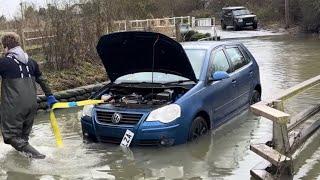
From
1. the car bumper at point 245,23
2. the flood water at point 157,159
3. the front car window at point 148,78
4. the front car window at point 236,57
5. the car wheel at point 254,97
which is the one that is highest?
the front car window at point 236,57

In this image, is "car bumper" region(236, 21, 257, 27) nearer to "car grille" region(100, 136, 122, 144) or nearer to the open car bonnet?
the open car bonnet

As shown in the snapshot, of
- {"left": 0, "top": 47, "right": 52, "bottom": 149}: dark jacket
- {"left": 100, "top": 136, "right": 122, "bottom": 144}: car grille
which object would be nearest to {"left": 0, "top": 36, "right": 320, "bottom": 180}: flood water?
{"left": 100, "top": 136, "right": 122, "bottom": 144}: car grille

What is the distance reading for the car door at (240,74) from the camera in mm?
9502

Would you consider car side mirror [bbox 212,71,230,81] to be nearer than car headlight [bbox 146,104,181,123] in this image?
No

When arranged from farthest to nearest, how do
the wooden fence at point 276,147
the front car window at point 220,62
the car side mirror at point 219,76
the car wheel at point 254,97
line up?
the car wheel at point 254,97, the front car window at point 220,62, the car side mirror at point 219,76, the wooden fence at point 276,147

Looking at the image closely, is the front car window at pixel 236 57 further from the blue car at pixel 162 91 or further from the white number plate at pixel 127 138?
the white number plate at pixel 127 138

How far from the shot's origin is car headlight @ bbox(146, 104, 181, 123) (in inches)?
305

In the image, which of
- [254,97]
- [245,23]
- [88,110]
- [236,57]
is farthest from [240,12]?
[88,110]

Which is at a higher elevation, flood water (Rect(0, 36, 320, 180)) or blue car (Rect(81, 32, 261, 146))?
blue car (Rect(81, 32, 261, 146))

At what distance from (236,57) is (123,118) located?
2.97 metres

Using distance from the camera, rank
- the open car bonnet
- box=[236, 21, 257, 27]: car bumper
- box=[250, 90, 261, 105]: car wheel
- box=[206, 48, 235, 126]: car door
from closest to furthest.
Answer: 1. the open car bonnet
2. box=[206, 48, 235, 126]: car door
3. box=[250, 90, 261, 105]: car wheel
4. box=[236, 21, 257, 27]: car bumper

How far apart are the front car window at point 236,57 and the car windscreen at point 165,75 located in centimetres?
78

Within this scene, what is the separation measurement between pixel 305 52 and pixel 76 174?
17975mm

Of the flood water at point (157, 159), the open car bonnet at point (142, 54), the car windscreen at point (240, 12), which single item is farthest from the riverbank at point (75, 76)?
the car windscreen at point (240, 12)
